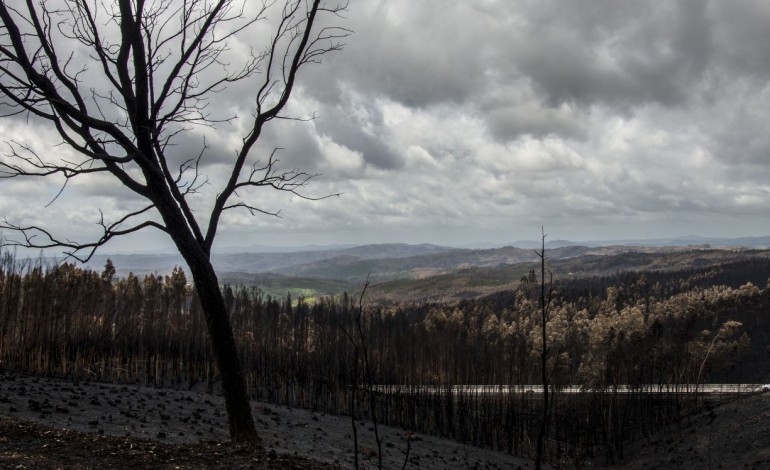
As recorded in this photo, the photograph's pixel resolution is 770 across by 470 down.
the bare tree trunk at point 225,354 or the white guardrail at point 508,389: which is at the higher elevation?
the bare tree trunk at point 225,354

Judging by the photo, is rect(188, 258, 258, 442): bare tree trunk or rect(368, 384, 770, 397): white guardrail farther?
rect(368, 384, 770, 397): white guardrail

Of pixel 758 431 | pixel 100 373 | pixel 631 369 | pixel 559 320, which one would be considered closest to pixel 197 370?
pixel 100 373

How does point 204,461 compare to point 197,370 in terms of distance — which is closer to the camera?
point 204,461

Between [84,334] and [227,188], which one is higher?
[227,188]

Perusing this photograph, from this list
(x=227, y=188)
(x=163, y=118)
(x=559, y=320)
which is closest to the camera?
(x=163, y=118)

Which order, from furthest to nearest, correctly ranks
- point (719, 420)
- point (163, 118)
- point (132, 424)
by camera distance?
point (719, 420) < point (132, 424) < point (163, 118)

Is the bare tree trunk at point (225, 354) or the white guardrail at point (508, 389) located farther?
the white guardrail at point (508, 389)

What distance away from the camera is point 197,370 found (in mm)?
44156

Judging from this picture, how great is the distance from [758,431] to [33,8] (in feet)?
154

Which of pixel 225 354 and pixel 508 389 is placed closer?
pixel 225 354

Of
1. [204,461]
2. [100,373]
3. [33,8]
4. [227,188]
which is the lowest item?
[100,373]

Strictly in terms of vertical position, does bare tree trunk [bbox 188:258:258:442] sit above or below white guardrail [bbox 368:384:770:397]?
above

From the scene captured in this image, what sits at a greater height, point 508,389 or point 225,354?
point 225,354

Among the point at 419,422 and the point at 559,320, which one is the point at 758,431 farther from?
the point at 559,320
